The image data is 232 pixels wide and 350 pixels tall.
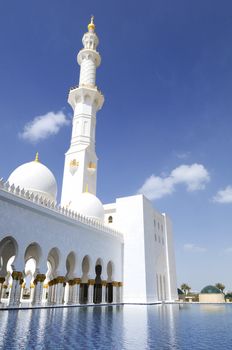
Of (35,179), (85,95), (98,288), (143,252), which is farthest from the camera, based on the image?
(85,95)

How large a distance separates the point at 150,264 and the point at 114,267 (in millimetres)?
3340

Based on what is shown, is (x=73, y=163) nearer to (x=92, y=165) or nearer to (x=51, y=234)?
(x=92, y=165)

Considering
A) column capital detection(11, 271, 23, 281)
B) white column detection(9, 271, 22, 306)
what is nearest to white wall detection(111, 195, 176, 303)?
white column detection(9, 271, 22, 306)

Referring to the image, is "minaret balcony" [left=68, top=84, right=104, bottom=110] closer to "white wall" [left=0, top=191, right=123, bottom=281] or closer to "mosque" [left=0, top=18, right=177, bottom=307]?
"mosque" [left=0, top=18, right=177, bottom=307]

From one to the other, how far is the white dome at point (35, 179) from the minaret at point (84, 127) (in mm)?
4449

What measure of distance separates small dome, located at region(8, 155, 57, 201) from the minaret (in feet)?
14.6

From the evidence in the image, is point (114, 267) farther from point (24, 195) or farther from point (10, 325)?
point (10, 325)

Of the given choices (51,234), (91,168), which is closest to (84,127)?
(91,168)

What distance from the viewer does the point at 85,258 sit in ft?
68.8

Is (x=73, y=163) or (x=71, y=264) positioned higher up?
(x=73, y=163)

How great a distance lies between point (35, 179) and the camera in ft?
65.1

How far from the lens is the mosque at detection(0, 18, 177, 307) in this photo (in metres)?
15.5

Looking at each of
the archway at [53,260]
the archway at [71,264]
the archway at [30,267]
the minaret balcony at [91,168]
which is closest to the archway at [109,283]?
the archway at [53,260]

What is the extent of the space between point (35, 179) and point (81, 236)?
4.99 metres
